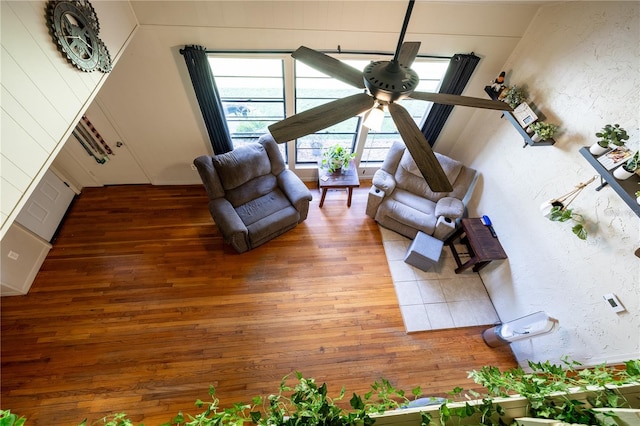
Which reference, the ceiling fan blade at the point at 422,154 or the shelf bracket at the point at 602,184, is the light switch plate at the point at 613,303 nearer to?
the shelf bracket at the point at 602,184

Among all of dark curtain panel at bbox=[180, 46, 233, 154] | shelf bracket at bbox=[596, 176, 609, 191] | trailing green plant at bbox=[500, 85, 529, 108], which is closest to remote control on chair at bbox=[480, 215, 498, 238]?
shelf bracket at bbox=[596, 176, 609, 191]

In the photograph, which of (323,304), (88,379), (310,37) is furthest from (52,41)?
(323,304)

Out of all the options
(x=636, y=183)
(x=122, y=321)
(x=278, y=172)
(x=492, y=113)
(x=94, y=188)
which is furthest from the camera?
(x=94, y=188)

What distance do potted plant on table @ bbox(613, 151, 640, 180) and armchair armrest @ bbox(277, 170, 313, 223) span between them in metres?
2.77

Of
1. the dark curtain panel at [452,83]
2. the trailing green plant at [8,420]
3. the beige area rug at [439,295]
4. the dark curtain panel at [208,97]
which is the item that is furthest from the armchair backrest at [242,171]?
the trailing green plant at [8,420]

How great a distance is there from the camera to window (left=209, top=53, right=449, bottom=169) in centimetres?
309

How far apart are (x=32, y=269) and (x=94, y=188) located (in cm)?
140

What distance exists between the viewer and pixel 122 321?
293 centimetres

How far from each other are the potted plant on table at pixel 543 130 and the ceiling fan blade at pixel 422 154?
224 centimetres

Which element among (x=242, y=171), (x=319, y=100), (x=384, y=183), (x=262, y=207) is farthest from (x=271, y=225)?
(x=319, y=100)

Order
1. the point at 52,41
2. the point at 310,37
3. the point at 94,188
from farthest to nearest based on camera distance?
the point at 94,188
the point at 310,37
the point at 52,41

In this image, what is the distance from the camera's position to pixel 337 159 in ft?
12.4

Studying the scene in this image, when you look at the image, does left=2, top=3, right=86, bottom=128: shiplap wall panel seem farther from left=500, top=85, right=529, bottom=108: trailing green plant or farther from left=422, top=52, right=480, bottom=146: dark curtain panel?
left=500, top=85, right=529, bottom=108: trailing green plant

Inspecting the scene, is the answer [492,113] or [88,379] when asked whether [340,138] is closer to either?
[492,113]
